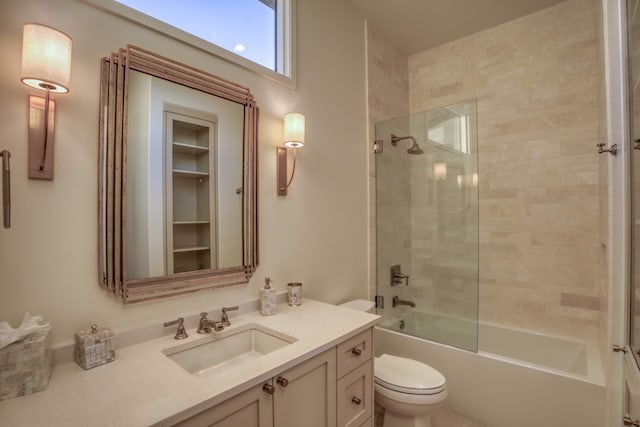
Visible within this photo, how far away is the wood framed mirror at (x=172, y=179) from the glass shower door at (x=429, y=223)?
1402mm

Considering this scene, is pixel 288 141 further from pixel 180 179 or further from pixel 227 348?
pixel 227 348

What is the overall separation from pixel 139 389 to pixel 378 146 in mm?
2353

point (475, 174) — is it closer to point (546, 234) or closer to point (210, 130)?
point (546, 234)

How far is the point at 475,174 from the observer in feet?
8.16

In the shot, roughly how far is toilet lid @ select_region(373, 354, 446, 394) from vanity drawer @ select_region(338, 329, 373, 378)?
1.07ft

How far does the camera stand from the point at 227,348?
1.43 metres

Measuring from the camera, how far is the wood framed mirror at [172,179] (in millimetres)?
1237

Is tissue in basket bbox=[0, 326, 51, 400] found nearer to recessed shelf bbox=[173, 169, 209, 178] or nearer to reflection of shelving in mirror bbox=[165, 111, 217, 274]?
reflection of shelving in mirror bbox=[165, 111, 217, 274]

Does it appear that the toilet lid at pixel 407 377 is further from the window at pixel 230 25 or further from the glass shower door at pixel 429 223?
the window at pixel 230 25

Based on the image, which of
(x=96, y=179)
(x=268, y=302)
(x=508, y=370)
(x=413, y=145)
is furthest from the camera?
(x=413, y=145)

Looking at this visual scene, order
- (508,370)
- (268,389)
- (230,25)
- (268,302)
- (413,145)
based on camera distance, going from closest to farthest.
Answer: (268,389), (268,302), (230,25), (508,370), (413,145)

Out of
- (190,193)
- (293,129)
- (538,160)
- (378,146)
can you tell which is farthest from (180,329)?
(538,160)

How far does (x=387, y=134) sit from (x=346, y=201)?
80 centimetres

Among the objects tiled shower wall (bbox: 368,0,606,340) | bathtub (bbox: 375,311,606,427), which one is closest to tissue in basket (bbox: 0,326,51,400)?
bathtub (bbox: 375,311,606,427)
